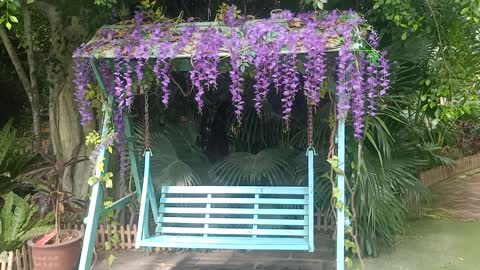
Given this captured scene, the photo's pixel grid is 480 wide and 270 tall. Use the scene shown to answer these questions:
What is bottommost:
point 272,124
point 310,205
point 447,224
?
point 447,224

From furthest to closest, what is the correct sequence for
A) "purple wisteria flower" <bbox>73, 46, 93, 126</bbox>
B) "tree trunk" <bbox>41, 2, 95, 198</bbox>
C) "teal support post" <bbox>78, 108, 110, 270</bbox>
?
"tree trunk" <bbox>41, 2, 95, 198</bbox> → "purple wisteria flower" <bbox>73, 46, 93, 126</bbox> → "teal support post" <bbox>78, 108, 110, 270</bbox>

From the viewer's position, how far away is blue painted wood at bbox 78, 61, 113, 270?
134 inches

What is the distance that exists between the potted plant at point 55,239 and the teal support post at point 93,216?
1.73ft

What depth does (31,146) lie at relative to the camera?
6645 mm

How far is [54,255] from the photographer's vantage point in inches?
154

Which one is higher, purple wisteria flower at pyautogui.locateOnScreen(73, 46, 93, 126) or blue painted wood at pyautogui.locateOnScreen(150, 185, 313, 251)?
purple wisteria flower at pyautogui.locateOnScreen(73, 46, 93, 126)

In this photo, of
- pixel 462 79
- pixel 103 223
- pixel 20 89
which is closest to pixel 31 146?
pixel 20 89

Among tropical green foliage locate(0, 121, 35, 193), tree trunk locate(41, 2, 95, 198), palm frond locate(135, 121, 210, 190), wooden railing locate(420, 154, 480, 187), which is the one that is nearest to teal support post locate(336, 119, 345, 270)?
palm frond locate(135, 121, 210, 190)

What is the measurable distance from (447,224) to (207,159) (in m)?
2.76

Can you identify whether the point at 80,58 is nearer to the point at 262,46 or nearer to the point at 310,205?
the point at 262,46

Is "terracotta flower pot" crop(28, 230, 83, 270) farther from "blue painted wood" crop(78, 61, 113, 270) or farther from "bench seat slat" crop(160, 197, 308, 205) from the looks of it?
"bench seat slat" crop(160, 197, 308, 205)

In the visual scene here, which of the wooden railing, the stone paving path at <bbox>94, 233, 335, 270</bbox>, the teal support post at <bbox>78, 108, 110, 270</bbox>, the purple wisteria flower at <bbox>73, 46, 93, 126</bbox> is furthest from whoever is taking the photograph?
the wooden railing

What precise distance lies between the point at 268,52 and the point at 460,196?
179 inches

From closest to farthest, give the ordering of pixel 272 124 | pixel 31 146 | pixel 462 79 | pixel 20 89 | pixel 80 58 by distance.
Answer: pixel 80 58
pixel 462 79
pixel 272 124
pixel 31 146
pixel 20 89
